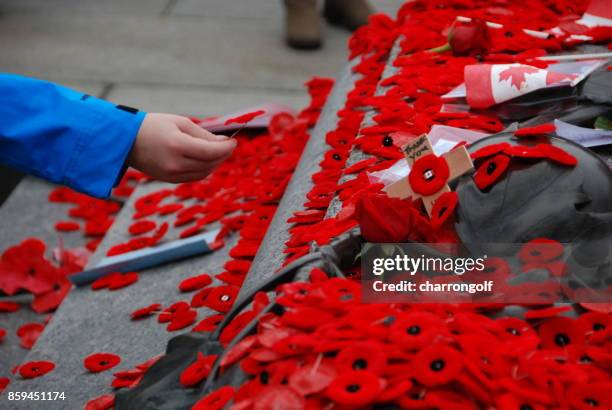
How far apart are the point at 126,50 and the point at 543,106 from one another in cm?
236

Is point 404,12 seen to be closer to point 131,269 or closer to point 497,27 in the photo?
point 497,27

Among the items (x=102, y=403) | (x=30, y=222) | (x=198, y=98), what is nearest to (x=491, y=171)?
(x=102, y=403)

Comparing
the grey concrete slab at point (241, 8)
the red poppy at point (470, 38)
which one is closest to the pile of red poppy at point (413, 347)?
the red poppy at point (470, 38)

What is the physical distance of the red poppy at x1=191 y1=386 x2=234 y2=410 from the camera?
93 cm

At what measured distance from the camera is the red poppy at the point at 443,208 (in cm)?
110

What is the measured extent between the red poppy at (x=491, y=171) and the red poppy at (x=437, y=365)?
34 centimetres

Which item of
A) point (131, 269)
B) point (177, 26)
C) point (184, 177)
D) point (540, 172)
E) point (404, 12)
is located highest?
point (540, 172)

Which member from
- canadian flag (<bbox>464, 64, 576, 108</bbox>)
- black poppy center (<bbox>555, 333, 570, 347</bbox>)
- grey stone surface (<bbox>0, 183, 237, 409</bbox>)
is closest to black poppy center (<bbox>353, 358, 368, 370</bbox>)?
black poppy center (<bbox>555, 333, 570, 347</bbox>)

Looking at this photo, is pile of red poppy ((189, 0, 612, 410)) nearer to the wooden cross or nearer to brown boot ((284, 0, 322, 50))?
the wooden cross

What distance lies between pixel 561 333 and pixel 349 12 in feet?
9.55

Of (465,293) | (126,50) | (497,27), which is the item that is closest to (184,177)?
(465,293)

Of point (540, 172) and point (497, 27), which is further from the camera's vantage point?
point (497, 27)

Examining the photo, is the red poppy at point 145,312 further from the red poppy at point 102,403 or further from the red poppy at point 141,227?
the red poppy at point 141,227

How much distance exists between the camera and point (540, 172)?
45.0 inches
